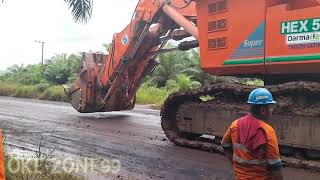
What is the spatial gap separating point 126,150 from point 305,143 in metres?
3.10

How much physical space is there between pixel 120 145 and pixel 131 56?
3637mm

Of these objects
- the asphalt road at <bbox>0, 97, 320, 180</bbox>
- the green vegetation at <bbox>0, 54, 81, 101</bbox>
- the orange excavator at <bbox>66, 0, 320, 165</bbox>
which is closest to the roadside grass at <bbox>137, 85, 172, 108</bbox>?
the green vegetation at <bbox>0, 54, 81, 101</bbox>

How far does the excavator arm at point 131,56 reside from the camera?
1074 centimetres

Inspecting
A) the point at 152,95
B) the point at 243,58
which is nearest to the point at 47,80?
the point at 152,95

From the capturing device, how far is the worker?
12.8ft

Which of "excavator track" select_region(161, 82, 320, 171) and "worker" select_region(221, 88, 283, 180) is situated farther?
"excavator track" select_region(161, 82, 320, 171)

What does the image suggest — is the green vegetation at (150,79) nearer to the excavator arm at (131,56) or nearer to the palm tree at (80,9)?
the excavator arm at (131,56)

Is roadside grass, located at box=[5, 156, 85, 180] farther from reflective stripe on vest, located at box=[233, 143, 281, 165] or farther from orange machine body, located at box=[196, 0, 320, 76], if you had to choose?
orange machine body, located at box=[196, 0, 320, 76]

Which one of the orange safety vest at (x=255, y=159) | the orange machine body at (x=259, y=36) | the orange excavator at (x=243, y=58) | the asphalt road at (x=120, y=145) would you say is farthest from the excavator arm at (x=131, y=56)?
the orange safety vest at (x=255, y=159)

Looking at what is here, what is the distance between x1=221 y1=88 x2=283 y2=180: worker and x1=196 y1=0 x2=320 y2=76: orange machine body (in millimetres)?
3794

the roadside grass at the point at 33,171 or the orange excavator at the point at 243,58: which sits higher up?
the orange excavator at the point at 243,58

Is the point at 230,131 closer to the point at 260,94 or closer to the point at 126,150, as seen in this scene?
the point at 260,94

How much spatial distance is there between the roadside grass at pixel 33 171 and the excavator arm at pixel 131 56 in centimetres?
439

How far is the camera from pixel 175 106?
10.1 m
